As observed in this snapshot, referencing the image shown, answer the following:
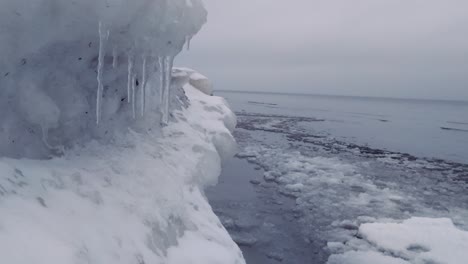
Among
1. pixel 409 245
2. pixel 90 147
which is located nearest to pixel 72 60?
pixel 90 147

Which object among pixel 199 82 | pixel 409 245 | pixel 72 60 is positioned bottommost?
pixel 409 245

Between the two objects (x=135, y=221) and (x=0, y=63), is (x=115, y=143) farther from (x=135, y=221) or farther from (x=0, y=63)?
(x=0, y=63)

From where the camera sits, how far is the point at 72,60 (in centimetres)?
404

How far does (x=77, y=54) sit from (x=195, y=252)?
9.38 feet

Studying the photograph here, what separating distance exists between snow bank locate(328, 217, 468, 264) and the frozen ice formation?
15.3ft

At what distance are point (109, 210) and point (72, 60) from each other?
195 centimetres

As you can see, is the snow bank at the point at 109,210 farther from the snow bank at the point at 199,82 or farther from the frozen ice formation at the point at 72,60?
the snow bank at the point at 199,82

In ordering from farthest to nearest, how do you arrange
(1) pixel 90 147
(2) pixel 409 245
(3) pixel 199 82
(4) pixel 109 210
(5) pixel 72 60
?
(3) pixel 199 82 → (2) pixel 409 245 → (1) pixel 90 147 → (5) pixel 72 60 → (4) pixel 109 210

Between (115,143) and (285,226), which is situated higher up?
(115,143)

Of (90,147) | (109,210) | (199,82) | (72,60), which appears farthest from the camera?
(199,82)

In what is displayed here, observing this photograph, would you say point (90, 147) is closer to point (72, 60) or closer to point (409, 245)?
point (72, 60)

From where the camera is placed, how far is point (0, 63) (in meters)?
3.17

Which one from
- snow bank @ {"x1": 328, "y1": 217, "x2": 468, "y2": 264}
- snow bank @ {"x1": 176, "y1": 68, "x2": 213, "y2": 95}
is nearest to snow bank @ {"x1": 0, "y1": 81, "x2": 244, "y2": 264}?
snow bank @ {"x1": 328, "y1": 217, "x2": 468, "y2": 264}

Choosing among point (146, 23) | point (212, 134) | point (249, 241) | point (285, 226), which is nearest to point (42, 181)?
point (146, 23)
